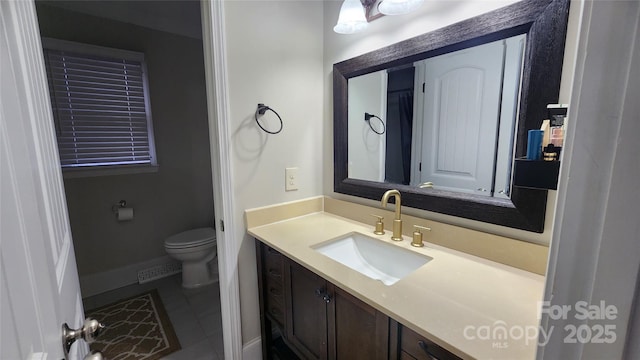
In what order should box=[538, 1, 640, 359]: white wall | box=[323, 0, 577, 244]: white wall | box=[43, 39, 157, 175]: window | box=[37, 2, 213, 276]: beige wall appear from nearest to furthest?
box=[538, 1, 640, 359]: white wall → box=[323, 0, 577, 244]: white wall → box=[43, 39, 157, 175]: window → box=[37, 2, 213, 276]: beige wall

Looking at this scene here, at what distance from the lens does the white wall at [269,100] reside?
134 centimetres

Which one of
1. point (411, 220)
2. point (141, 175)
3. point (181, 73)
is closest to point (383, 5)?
point (411, 220)

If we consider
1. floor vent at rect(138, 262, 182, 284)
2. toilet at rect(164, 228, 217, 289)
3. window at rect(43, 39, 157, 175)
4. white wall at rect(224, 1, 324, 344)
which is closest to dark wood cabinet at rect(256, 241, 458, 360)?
white wall at rect(224, 1, 324, 344)

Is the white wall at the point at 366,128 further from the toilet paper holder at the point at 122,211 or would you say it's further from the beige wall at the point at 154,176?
the toilet paper holder at the point at 122,211

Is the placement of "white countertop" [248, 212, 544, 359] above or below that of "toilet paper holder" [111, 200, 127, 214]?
above

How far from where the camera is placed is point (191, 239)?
2.40 m

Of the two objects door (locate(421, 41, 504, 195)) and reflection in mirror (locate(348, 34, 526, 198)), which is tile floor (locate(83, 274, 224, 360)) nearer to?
reflection in mirror (locate(348, 34, 526, 198))

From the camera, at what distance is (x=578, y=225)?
0.33m

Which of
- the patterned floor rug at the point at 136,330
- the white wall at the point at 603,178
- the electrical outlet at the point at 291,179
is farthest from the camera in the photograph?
the patterned floor rug at the point at 136,330

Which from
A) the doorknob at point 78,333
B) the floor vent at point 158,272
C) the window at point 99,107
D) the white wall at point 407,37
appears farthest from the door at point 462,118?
the floor vent at point 158,272

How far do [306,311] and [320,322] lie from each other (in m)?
0.10

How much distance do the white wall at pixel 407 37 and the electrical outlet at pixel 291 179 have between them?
0.74 ft

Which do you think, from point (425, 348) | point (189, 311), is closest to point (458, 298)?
point (425, 348)

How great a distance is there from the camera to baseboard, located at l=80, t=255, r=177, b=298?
7.45 feet
